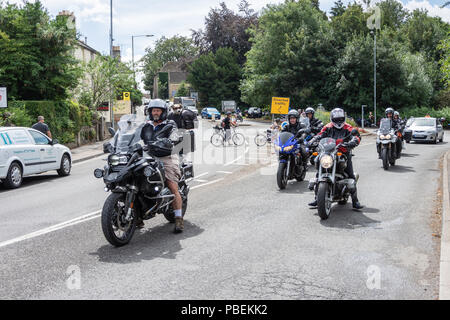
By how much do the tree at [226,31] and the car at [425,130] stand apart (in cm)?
4578

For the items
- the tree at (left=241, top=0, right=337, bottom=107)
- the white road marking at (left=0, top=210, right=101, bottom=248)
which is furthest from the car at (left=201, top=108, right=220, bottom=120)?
the white road marking at (left=0, top=210, right=101, bottom=248)

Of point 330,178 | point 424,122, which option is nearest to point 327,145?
point 330,178

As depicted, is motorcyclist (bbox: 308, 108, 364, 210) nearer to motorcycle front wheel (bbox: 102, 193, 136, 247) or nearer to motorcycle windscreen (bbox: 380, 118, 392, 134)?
motorcycle front wheel (bbox: 102, 193, 136, 247)

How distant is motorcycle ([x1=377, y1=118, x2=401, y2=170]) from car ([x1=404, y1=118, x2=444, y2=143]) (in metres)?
13.3

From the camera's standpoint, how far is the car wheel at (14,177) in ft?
44.0

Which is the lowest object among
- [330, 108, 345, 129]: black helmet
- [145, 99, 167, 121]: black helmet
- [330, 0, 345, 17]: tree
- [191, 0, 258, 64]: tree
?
[330, 108, 345, 129]: black helmet

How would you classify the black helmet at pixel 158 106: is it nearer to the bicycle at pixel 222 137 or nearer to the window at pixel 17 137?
the window at pixel 17 137

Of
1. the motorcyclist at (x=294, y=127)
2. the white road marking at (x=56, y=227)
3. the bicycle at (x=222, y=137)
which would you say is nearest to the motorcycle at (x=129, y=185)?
the white road marking at (x=56, y=227)

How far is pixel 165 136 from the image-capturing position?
7.25 m

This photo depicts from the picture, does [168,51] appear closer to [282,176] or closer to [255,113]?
[255,113]

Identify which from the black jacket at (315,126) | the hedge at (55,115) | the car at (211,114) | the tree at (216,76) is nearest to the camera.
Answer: the black jacket at (315,126)

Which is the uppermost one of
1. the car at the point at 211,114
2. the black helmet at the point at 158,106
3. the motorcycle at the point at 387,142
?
the car at the point at 211,114

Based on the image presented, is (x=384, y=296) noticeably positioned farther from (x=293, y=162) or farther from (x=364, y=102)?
(x=364, y=102)

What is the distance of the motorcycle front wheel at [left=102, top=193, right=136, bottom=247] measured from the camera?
619 centimetres
